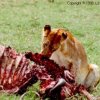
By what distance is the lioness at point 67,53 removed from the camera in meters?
5.97

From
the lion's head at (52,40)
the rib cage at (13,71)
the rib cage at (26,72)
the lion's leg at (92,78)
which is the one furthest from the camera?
the lion's leg at (92,78)

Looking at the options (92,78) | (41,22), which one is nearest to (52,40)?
(92,78)

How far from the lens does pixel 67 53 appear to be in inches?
244

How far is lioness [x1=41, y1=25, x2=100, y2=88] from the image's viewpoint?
597cm

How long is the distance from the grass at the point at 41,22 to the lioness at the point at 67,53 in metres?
1.63

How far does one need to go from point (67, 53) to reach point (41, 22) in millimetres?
5900

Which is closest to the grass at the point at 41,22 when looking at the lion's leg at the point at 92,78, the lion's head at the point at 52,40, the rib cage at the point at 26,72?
the lion's leg at the point at 92,78

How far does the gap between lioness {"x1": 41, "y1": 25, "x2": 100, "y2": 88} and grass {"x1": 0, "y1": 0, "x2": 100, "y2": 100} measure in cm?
163

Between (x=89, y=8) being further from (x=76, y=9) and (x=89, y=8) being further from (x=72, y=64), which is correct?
(x=72, y=64)

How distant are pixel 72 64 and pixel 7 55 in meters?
0.88

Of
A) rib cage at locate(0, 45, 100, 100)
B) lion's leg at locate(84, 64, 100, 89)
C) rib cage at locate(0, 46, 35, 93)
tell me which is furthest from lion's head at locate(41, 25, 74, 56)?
lion's leg at locate(84, 64, 100, 89)

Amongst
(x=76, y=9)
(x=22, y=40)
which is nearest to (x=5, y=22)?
(x=22, y=40)

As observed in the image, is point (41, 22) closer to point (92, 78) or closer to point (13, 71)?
point (92, 78)

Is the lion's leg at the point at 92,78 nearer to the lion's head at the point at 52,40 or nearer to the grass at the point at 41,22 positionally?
the lion's head at the point at 52,40
